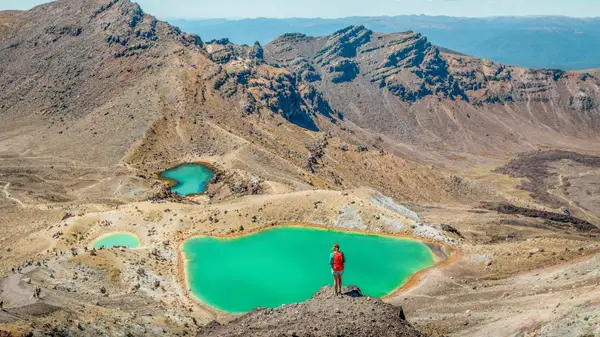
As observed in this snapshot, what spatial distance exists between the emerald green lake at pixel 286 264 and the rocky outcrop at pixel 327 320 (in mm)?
10665

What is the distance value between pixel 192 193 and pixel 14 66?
102 meters

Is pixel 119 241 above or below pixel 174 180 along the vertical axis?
below

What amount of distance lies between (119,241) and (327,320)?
35.9m

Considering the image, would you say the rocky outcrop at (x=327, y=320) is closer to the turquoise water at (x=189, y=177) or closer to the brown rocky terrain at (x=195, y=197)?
the brown rocky terrain at (x=195, y=197)

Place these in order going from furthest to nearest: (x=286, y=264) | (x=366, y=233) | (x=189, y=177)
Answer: (x=189, y=177) → (x=366, y=233) → (x=286, y=264)

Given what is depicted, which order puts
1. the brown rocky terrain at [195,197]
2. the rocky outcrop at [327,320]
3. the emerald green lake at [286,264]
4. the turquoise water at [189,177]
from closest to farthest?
the rocky outcrop at [327,320]
the brown rocky terrain at [195,197]
the emerald green lake at [286,264]
the turquoise water at [189,177]

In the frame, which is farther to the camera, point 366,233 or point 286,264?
point 366,233

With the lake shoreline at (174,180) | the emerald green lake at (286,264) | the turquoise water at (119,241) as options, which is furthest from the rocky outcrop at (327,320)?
the lake shoreline at (174,180)

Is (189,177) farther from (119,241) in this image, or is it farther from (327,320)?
(327,320)

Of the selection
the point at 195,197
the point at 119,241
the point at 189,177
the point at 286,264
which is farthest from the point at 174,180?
the point at 286,264

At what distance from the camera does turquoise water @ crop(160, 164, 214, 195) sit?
296 ft

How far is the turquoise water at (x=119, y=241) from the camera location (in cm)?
5519

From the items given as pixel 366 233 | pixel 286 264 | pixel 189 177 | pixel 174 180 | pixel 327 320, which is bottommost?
pixel 286 264

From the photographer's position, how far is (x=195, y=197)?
84500mm
